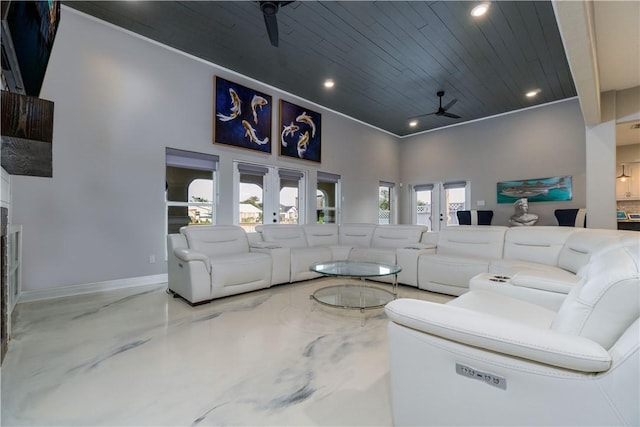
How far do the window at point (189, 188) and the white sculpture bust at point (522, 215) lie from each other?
6008 mm

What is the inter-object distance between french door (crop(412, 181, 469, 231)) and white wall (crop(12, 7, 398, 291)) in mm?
5665

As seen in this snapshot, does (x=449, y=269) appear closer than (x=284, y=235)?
Yes

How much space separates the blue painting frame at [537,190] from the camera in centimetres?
577

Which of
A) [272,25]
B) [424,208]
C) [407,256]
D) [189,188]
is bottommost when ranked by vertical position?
[407,256]

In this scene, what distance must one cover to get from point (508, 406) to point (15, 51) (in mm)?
2539

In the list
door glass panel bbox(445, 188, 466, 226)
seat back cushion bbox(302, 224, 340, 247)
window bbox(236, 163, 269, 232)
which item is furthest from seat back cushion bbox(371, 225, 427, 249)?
door glass panel bbox(445, 188, 466, 226)

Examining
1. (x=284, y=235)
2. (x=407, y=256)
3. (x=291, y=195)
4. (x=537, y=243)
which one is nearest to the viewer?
(x=537, y=243)

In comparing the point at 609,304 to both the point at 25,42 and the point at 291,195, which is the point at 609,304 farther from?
the point at 291,195

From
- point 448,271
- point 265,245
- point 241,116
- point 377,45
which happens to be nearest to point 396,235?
point 448,271

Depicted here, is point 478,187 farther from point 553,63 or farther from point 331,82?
point 331,82

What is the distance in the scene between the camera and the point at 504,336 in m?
0.92

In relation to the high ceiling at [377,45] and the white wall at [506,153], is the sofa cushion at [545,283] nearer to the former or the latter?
the high ceiling at [377,45]

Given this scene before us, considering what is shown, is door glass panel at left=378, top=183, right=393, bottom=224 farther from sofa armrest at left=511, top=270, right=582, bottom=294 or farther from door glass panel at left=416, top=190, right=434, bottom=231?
sofa armrest at left=511, top=270, right=582, bottom=294

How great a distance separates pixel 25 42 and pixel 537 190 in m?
7.73
